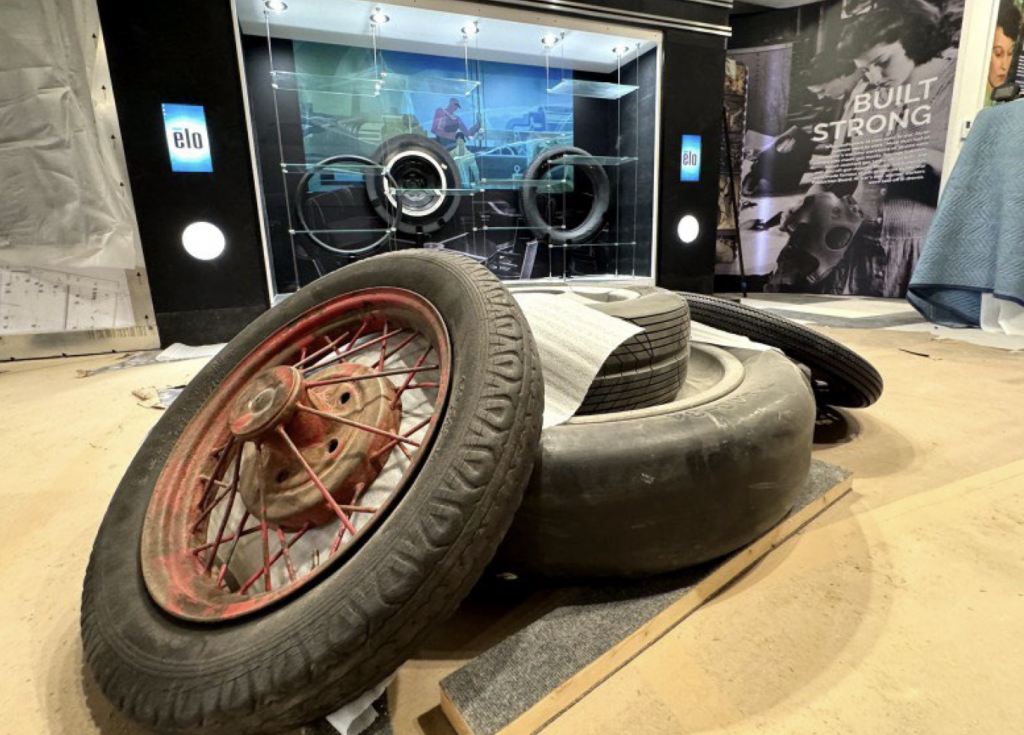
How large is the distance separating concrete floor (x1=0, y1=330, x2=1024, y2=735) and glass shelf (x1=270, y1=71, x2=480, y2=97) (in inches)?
127

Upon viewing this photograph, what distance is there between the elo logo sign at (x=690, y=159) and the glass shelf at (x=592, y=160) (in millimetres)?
428

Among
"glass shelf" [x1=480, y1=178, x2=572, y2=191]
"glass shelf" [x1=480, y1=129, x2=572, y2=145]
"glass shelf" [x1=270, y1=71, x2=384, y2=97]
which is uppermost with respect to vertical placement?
"glass shelf" [x1=270, y1=71, x2=384, y2=97]

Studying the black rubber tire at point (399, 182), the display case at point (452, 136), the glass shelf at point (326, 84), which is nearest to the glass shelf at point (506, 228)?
the display case at point (452, 136)

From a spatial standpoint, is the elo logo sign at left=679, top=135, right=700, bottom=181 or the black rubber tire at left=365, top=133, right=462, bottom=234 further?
the elo logo sign at left=679, top=135, right=700, bottom=181

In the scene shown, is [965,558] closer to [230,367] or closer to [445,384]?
[445,384]

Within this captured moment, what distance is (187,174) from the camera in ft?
10.6

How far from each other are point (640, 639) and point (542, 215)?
4.29m

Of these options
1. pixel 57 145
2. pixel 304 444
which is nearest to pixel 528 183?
pixel 57 145

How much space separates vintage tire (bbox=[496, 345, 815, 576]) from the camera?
2.98 feet

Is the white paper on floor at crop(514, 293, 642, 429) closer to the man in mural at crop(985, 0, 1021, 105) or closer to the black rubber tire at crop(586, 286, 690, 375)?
the black rubber tire at crop(586, 286, 690, 375)

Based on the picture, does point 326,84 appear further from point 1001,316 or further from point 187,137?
point 1001,316

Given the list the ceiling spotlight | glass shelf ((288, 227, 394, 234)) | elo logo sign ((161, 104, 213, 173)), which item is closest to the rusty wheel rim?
elo logo sign ((161, 104, 213, 173))

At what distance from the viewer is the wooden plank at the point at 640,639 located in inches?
28.5

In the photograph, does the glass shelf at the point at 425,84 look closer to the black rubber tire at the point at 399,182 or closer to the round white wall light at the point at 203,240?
the black rubber tire at the point at 399,182
